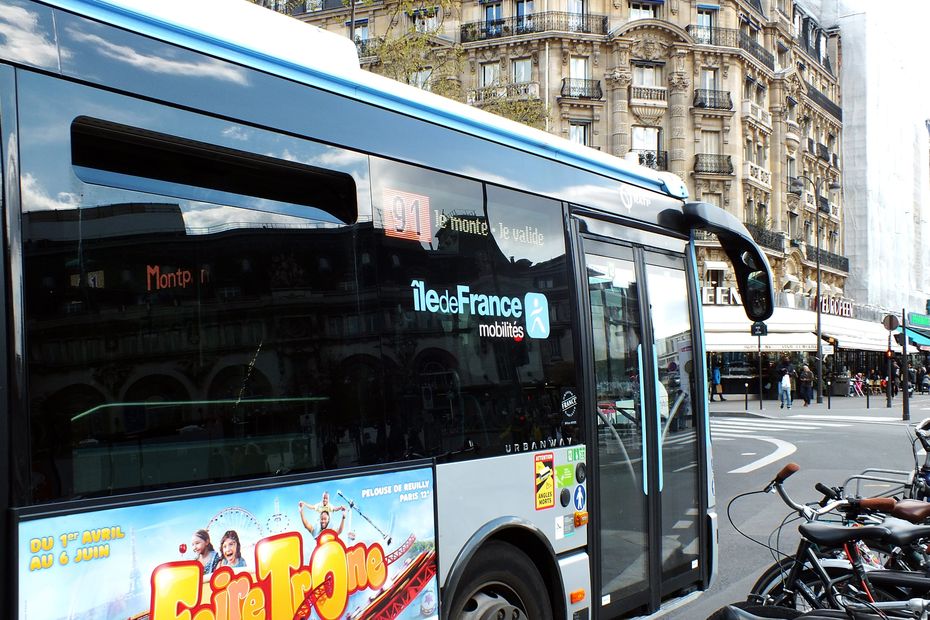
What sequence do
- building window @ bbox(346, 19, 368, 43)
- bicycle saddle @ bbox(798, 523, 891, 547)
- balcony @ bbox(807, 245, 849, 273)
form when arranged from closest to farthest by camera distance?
bicycle saddle @ bbox(798, 523, 891, 547), building window @ bbox(346, 19, 368, 43), balcony @ bbox(807, 245, 849, 273)

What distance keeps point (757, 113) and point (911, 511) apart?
51525 millimetres

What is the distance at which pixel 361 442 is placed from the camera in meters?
3.86

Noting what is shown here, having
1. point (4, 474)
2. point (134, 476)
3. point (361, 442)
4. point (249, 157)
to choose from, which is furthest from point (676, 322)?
point (4, 474)

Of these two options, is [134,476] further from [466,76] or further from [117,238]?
[466,76]

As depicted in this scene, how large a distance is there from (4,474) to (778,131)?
58106 millimetres

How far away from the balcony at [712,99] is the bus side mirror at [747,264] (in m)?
44.8

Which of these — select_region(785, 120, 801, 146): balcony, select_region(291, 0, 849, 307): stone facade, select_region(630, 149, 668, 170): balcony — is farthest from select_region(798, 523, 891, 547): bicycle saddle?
select_region(785, 120, 801, 146): balcony

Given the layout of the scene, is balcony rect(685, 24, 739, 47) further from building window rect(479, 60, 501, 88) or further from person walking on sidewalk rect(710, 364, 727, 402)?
person walking on sidewalk rect(710, 364, 727, 402)

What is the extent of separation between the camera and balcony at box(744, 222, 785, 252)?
2066 inches

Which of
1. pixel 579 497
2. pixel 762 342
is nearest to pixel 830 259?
pixel 762 342

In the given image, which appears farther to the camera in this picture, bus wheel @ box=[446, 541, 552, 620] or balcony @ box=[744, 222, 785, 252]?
balcony @ box=[744, 222, 785, 252]

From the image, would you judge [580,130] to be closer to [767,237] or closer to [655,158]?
[655,158]

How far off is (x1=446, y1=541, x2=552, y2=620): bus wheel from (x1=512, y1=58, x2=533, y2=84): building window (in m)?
46.0

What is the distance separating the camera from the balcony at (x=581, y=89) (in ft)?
160
